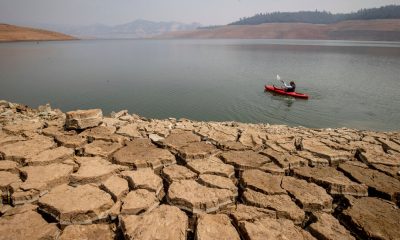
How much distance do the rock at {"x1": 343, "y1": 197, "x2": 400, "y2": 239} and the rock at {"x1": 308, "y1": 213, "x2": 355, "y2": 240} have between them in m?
0.15

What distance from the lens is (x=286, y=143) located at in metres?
4.98

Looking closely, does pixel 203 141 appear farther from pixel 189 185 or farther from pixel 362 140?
pixel 362 140

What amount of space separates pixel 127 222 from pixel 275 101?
42.2 ft

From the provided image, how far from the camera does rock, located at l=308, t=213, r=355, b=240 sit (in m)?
2.69

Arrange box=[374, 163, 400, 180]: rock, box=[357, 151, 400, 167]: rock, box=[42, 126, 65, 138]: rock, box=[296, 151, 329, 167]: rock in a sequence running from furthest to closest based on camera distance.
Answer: box=[42, 126, 65, 138]: rock → box=[357, 151, 400, 167]: rock → box=[296, 151, 329, 167]: rock → box=[374, 163, 400, 180]: rock

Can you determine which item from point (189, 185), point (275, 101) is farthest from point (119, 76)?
point (189, 185)

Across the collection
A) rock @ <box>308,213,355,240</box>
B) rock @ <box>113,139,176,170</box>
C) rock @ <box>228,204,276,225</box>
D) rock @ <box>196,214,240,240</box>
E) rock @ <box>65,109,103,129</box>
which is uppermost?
rock @ <box>65,109,103,129</box>

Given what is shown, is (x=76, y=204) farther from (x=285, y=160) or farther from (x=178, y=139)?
(x=285, y=160)

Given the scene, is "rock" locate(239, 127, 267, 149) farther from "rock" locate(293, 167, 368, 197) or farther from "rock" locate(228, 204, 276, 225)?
"rock" locate(228, 204, 276, 225)

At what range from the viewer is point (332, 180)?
3643 mm

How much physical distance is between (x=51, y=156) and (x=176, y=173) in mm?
2090

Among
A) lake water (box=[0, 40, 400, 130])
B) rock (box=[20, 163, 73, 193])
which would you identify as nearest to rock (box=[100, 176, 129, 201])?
rock (box=[20, 163, 73, 193])

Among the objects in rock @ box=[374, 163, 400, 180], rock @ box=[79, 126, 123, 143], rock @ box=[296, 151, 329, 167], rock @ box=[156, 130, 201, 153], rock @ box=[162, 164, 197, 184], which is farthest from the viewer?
rock @ box=[79, 126, 123, 143]

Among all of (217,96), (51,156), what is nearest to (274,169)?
(51,156)
